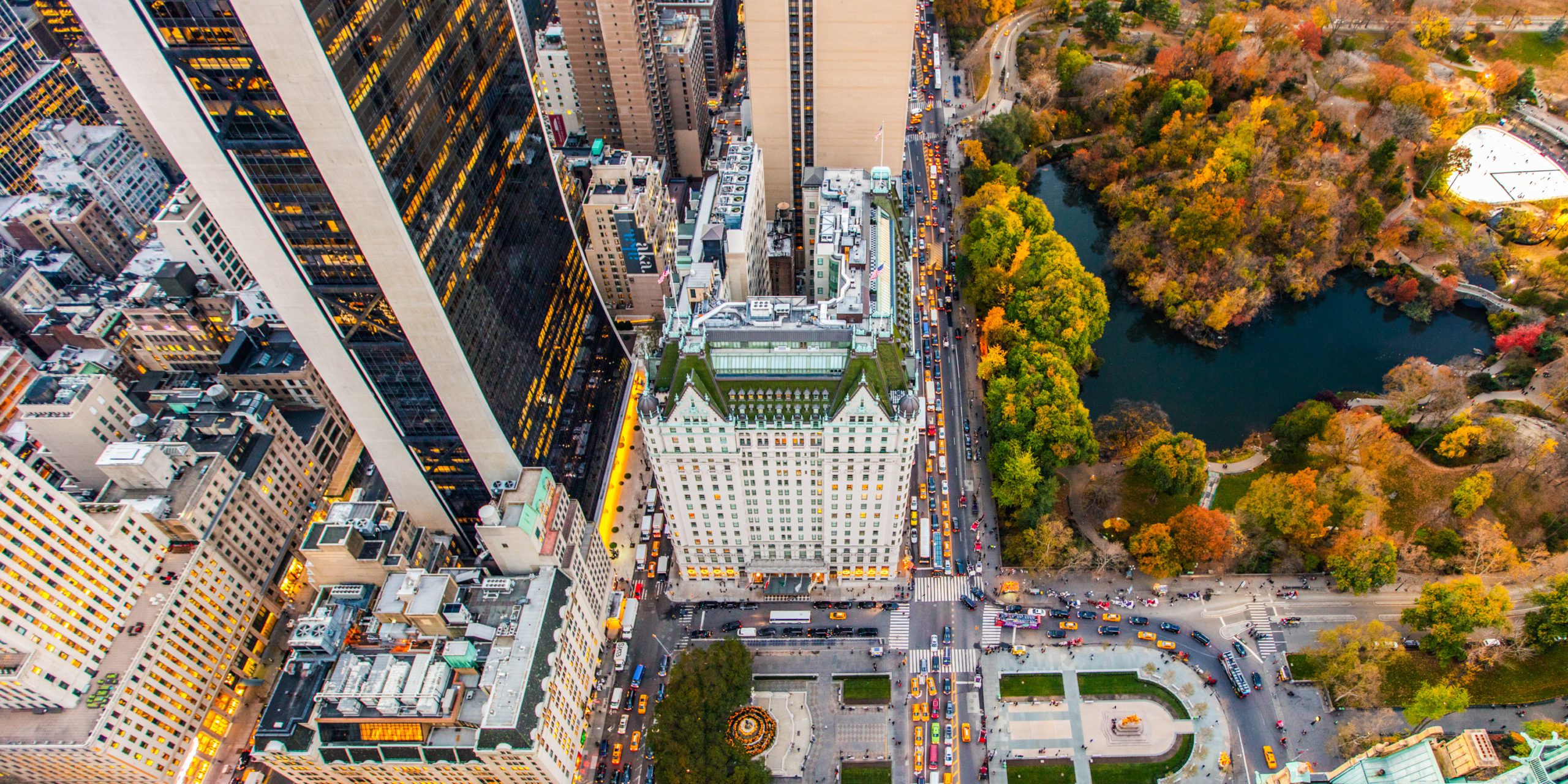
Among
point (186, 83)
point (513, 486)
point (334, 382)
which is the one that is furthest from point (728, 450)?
Result: point (186, 83)

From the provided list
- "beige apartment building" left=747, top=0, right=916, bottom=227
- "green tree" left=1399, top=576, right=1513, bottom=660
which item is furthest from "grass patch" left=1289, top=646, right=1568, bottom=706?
"beige apartment building" left=747, top=0, right=916, bottom=227

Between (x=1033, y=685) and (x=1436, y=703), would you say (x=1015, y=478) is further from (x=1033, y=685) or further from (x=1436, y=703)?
(x=1436, y=703)

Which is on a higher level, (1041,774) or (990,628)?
(990,628)

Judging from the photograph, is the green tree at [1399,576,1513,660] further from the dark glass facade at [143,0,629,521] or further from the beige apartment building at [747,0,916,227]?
the dark glass facade at [143,0,629,521]

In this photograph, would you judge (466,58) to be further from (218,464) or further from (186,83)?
(218,464)

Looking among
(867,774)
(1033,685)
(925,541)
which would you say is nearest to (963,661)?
(1033,685)

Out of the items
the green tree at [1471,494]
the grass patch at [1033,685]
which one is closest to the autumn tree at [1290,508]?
the green tree at [1471,494]
